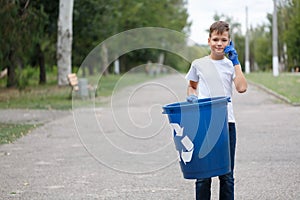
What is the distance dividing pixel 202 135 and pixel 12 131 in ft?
28.7

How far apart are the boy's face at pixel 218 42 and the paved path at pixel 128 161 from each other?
1796mm

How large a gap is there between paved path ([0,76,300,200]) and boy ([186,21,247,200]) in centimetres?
118

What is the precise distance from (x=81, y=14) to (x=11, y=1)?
15.1 m

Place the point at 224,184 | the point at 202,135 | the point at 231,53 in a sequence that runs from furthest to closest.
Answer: the point at 224,184, the point at 231,53, the point at 202,135

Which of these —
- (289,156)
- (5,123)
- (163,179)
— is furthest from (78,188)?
(5,123)

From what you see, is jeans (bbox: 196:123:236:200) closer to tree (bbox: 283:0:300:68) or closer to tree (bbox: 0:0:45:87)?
tree (bbox: 0:0:45:87)

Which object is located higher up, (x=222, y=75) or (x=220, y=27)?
(x=220, y=27)

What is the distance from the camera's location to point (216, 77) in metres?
5.09

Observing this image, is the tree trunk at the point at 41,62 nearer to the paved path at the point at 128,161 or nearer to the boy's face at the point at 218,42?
the paved path at the point at 128,161

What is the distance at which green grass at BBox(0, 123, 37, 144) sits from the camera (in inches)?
460

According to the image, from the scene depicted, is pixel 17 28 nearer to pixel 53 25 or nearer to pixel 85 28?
pixel 53 25

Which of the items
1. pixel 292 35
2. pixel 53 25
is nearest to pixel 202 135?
pixel 53 25

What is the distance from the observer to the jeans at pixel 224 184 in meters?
5.09

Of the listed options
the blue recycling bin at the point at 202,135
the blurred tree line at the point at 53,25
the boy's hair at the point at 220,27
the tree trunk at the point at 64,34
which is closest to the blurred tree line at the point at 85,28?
the blurred tree line at the point at 53,25
